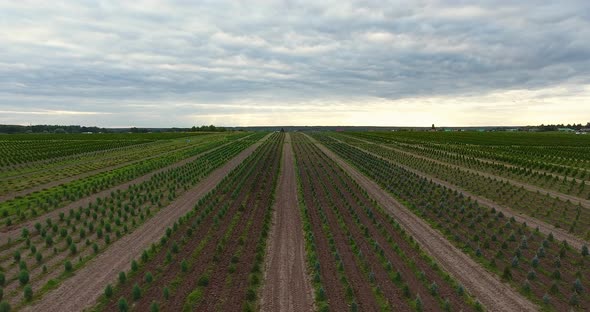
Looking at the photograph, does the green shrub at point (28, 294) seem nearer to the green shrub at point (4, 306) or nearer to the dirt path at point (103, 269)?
the dirt path at point (103, 269)

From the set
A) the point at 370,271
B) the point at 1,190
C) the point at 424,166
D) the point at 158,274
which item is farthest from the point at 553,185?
the point at 1,190

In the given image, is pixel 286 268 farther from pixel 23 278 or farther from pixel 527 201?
pixel 527 201

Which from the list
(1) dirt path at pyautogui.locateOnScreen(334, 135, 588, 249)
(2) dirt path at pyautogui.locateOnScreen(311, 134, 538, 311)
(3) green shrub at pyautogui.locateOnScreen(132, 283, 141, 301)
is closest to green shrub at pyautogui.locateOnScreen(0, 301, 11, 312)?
(3) green shrub at pyautogui.locateOnScreen(132, 283, 141, 301)

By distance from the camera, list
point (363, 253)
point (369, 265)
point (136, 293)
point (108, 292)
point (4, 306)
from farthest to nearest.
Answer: point (363, 253) → point (369, 265) → point (108, 292) → point (136, 293) → point (4, 306)

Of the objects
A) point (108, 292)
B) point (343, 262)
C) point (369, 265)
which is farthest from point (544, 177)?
point (108, 292)

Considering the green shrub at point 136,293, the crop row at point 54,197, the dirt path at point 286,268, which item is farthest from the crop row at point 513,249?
the crop row at point 54,197
